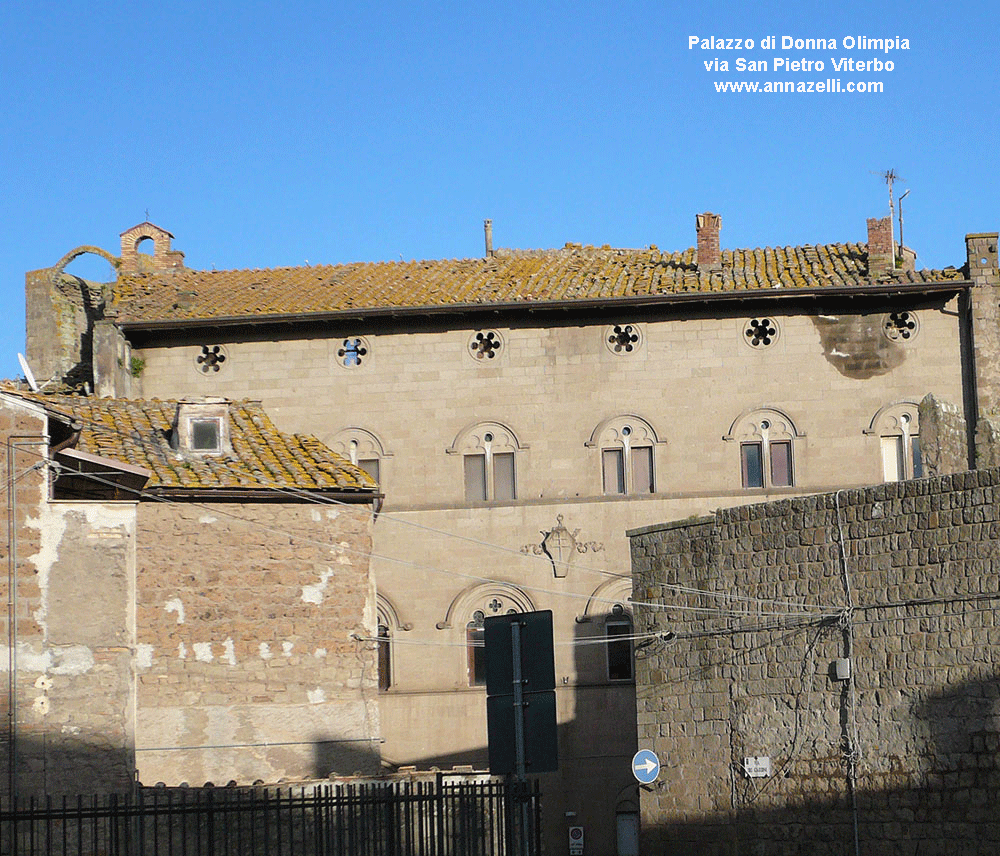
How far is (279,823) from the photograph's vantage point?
1642cm

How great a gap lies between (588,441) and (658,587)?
9.59 meters

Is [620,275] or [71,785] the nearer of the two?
[71,785]

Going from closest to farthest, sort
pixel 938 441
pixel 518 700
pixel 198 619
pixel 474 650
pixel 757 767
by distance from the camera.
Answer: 1. pixel 518 700
2. pixel 757 767
3. pixel 198 619
4. pixel 938 441
5. pixel 474 650

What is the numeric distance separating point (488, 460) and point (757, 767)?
12.6 m

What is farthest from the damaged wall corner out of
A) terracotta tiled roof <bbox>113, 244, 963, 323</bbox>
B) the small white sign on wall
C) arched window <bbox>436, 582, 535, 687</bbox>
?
arched window <bbox>436, 582, 535, 687</bbox>

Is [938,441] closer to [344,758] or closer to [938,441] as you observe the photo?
[938,441]

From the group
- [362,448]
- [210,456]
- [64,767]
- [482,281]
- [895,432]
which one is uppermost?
[482,281]

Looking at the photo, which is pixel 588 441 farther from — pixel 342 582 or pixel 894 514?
pixel 894 514

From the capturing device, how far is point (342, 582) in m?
25.0

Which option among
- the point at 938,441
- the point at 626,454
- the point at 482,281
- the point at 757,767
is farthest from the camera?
the point at 482,281

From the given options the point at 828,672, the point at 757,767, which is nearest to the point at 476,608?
the point at 757,767

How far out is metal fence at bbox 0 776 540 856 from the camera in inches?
616

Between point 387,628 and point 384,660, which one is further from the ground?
point 387,628

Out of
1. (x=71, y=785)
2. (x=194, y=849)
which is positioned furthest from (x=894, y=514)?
(x=71, y=785)
